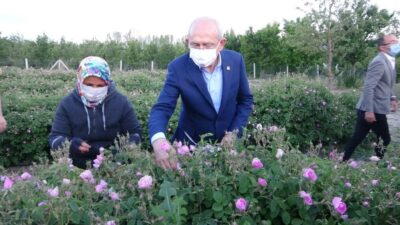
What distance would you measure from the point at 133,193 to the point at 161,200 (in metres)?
0.11

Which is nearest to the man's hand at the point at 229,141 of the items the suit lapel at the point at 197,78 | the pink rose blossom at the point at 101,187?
the pink rose blossom at the point at 101,187

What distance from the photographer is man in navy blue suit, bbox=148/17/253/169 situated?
2.43 meters

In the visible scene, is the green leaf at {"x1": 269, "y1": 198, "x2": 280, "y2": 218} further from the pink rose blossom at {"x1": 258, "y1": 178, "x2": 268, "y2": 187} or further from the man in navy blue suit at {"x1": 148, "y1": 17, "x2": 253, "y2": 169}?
the man in navy blue suit at {"x1": 148, "y1": 17, "x2": 253, "y2": 169}

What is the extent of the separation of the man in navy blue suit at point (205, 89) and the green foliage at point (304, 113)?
13.1 feet

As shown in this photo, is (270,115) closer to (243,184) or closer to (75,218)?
(243,184)

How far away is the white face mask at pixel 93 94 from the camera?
2798mm

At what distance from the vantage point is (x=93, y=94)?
281 centimetres

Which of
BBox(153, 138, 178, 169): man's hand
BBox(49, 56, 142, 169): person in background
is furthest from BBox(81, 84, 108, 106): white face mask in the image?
BBox(153, 138, 178, 169): man's hand

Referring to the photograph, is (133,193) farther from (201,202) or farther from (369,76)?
(369,76)

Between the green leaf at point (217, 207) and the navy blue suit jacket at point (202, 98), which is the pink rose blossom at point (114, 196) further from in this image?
the navy blue suit jacket at point (202, 98)

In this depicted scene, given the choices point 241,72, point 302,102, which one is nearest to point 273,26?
point 302,102

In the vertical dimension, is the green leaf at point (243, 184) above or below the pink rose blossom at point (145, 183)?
below

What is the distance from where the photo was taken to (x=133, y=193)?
164 cm

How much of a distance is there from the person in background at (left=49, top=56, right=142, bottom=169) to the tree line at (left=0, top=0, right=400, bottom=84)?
17.2 meters
